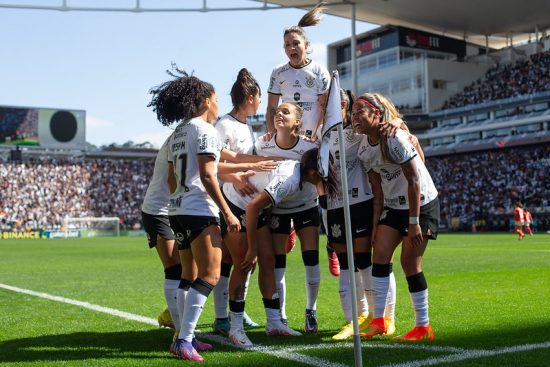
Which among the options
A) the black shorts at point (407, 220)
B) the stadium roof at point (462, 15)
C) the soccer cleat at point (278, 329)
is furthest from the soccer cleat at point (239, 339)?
the stadium roof at point (462, 15)

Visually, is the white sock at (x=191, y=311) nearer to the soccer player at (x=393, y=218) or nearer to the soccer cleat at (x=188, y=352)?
the soccer cleat at (x=188, y=352)

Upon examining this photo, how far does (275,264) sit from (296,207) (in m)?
0.57

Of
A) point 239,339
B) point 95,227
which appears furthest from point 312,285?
point 95,227

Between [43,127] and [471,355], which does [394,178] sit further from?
[43,127]

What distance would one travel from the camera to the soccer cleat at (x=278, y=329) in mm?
6031

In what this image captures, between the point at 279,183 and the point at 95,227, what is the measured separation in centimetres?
4757

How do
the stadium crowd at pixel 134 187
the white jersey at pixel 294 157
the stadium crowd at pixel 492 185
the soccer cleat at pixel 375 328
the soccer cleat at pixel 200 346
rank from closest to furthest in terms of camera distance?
the soccer cleat at pixel 200 346 < the soccer cleat at pixel 375 328 < the white jersey at pixel 294 157 < the stadium crowd at pixel 492 185 < the stadium crowd at pixel 134 187

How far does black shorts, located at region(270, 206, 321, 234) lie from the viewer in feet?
20.1

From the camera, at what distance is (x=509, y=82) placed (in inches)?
2106

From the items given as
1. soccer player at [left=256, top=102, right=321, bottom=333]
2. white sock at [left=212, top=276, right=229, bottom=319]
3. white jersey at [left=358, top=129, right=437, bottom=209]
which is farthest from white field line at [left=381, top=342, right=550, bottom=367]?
white sock at [left=212, top=276, right=229, bottom=319]

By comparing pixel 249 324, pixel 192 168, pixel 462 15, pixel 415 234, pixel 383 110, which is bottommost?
pixel 249 324

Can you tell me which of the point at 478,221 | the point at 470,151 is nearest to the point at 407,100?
the point at 470,151

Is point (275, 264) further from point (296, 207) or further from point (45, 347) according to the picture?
point (45, 347)

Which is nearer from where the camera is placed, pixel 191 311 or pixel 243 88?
pixel 191 311
